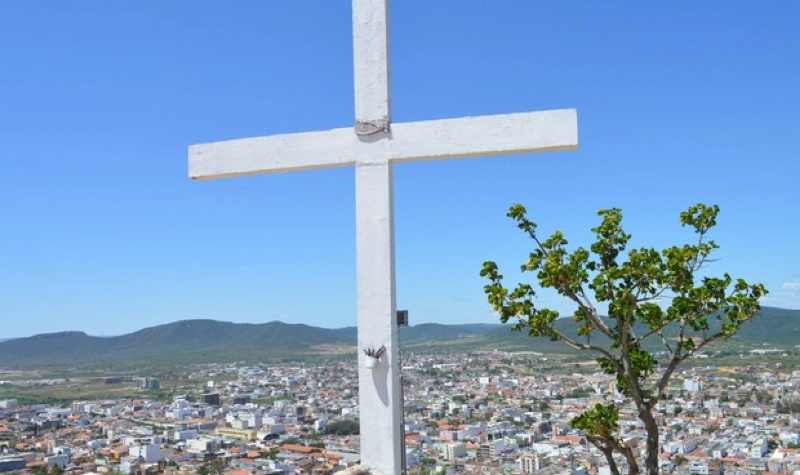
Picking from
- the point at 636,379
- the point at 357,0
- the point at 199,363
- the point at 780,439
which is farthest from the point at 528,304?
the point at 199,363

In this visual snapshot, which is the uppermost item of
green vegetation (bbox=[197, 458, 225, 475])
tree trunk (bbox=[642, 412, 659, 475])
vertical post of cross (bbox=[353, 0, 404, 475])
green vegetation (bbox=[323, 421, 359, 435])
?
vertical post of cross (bbox=[353, 0, 404, 475])

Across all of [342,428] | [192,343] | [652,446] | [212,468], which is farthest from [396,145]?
[192,343]

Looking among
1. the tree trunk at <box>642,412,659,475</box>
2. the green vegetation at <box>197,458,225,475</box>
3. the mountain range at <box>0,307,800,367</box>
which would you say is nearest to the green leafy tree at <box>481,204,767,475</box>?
the tree trunk at <box>642,412,659,475</box>

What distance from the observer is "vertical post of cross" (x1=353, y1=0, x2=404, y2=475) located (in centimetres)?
388

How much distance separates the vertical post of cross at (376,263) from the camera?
388 centimetres

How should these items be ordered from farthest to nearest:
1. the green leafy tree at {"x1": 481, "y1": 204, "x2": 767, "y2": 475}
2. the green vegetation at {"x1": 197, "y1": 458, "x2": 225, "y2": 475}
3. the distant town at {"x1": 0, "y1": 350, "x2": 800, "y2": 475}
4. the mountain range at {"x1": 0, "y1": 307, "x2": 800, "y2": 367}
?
the mountain range at {"x1": 0, "y1": 307, "x2": 800, "y2": 367} → the green vegetation at {"x1": 197, "y1": 458, "x2": 225, "y2": 475} → the distant town at {"x1": 0, "y1": 350, "x2": 800, "y2": 475} → the green leafy tree at {"x1": 481, "y1": 204, "x2": 767, "y2": 475}

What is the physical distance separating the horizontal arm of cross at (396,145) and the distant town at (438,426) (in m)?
1.36

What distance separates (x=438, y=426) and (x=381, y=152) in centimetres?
816

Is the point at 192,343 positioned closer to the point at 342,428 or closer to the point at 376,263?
the point at 342,428

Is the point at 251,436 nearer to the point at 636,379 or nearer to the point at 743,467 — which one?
the point at 743,467

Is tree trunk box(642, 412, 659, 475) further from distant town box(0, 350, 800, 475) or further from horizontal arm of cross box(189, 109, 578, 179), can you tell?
horizontal arm of cross box(189, 109, 578, 179)

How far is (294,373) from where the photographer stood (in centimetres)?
2308

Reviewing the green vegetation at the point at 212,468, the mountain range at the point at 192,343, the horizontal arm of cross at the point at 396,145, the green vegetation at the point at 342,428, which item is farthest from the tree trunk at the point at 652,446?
the mountain range at the point at 192,343

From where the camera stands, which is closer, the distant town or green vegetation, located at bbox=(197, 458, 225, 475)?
the distant town
